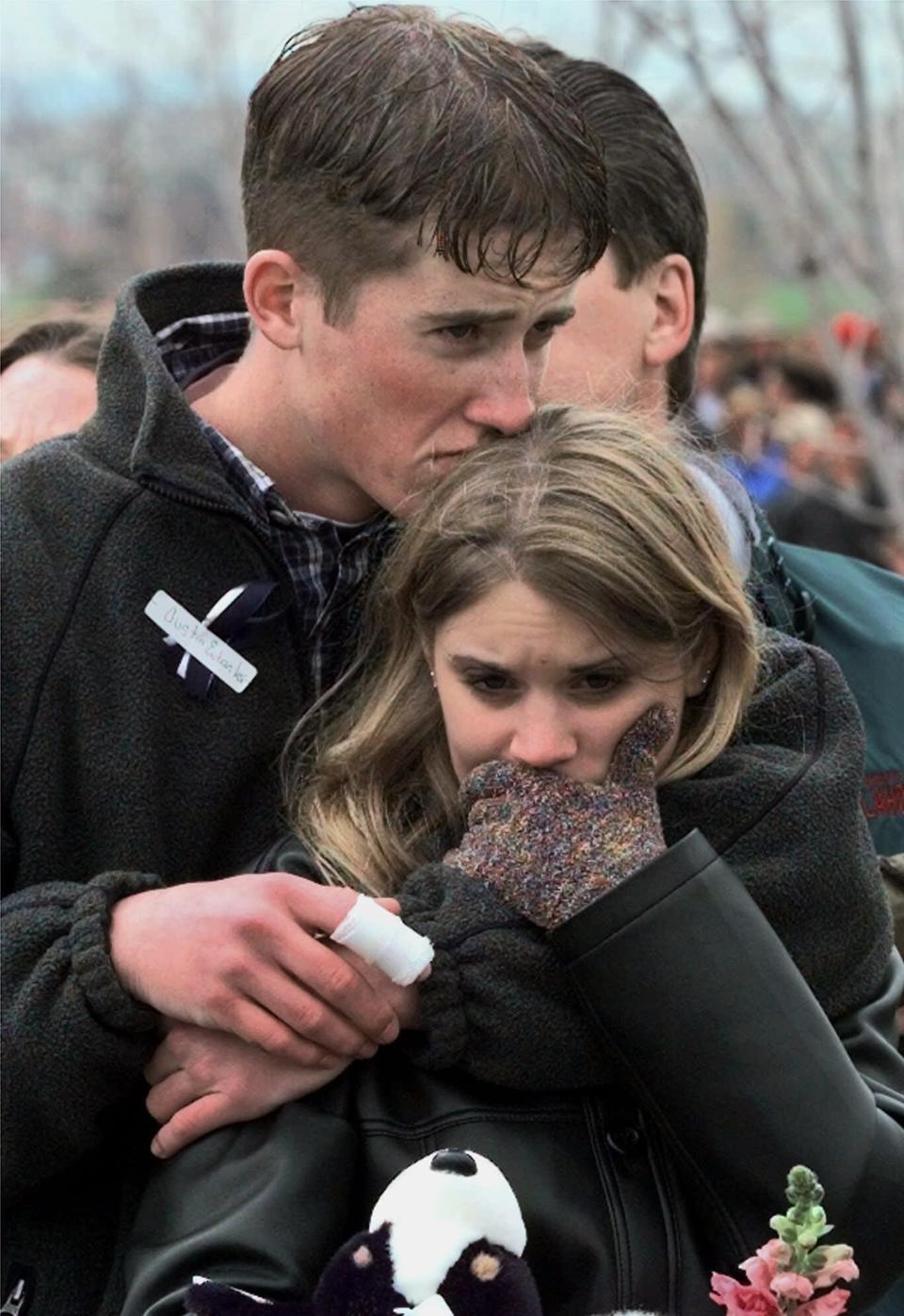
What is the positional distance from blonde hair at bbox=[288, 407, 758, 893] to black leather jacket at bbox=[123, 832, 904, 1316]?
0.30 m

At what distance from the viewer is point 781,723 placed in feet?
9.16

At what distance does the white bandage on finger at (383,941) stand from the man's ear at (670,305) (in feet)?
5.10

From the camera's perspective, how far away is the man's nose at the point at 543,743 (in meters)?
2.58

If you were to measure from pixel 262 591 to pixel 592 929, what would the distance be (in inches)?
28.2

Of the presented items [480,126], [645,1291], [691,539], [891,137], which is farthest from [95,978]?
[891,137]

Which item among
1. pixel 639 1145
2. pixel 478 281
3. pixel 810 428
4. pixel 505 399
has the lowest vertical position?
pixel 810 428

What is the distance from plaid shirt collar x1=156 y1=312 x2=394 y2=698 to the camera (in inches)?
114

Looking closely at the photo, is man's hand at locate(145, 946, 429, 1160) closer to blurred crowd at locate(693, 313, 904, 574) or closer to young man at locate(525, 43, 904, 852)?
young man at locate(525, 43, 904, 852)

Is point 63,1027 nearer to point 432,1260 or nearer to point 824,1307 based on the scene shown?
point 432,1260

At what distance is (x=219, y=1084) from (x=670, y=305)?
181 centimetres

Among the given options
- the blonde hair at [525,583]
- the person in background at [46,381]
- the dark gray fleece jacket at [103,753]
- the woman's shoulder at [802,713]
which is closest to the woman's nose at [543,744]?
the blonde hair at [525,583]

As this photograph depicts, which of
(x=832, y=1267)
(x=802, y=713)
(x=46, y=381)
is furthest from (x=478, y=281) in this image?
(x=46, y=381)

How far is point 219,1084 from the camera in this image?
2.46 metres

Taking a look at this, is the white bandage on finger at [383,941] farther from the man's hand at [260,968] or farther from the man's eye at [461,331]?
the man's eye at [461,331]
